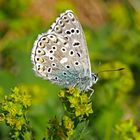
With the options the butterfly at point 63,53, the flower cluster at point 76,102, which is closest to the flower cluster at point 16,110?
the flower cluster at point 76,102

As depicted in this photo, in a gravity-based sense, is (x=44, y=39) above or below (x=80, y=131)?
above

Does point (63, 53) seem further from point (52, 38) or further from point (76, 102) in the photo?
point (76, 102)

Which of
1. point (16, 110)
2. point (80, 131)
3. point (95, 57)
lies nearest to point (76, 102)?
point (80, 131)

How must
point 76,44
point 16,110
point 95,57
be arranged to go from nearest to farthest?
point 16,110 < point 76,44 < point 95,57

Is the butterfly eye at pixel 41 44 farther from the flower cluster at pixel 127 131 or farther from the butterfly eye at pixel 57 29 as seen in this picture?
the flower cluster at pixel 127 131

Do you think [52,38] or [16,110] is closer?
[16,110]

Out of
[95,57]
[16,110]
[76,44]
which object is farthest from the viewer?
[95,57]
